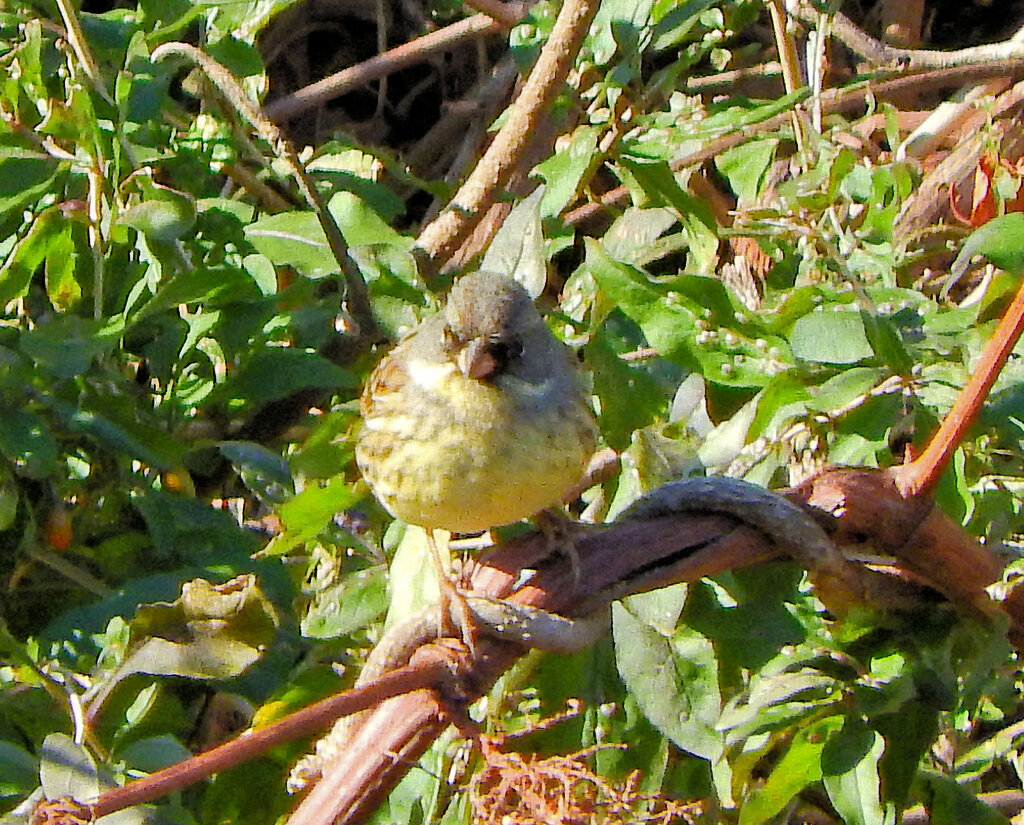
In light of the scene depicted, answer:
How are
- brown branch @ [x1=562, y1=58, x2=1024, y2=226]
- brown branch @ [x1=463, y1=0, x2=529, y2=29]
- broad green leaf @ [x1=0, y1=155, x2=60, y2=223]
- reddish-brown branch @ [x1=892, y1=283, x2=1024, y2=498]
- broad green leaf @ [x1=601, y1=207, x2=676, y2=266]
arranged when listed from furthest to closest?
brown branch @ [x1=463, y1=0, x2=529, y2=29], brown branch @ [x1=562, y1=58, x2=1024, y2=226], broad green leaf @ [x1=601, y1=207, x2=676, y2=266], broad green leaf @ [x1=0, y1=155, x2=60, y2=223], reddish-brown branch @ [x1=892, y1=283, x2=1024, y2=498]

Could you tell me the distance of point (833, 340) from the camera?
187cm

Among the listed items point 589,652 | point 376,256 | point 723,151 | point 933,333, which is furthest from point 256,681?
point 723,151

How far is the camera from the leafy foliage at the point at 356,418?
180cm

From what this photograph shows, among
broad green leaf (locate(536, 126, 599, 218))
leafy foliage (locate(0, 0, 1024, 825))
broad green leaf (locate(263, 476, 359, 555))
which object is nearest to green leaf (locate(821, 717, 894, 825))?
leafy foliage (locate(0, 0, 1024, 825))

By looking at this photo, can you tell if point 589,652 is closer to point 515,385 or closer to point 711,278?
point 515,385

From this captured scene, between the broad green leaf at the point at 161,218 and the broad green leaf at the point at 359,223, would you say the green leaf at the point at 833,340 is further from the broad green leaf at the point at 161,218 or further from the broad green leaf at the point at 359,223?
the broad green leaf at the point at 161,218

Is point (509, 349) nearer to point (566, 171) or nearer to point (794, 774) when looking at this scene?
point (566, 171)

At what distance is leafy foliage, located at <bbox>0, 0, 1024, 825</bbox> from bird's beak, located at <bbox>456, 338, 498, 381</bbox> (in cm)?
11

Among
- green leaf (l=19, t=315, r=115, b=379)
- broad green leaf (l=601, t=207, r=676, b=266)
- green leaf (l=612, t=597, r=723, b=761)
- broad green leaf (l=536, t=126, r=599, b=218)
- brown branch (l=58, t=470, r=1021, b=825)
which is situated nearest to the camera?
brown branch (l=58, t=470, r=1021, b=825)

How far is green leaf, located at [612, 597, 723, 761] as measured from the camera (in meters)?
1.74

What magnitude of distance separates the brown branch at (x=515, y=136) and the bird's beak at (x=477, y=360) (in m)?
0.53

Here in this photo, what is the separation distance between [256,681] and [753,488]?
81cm

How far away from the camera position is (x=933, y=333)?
2.02 m

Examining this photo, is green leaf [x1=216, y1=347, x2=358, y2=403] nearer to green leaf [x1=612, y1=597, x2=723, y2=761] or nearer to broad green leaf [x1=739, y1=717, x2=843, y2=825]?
green leaf [x1=612, y1=597, x2=723, y2=761]
